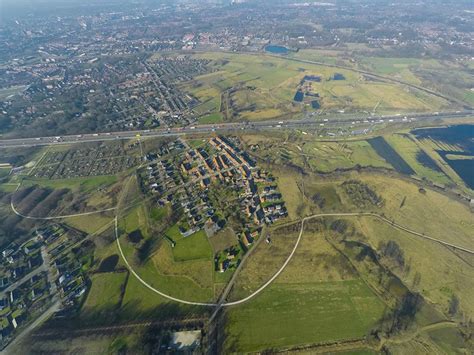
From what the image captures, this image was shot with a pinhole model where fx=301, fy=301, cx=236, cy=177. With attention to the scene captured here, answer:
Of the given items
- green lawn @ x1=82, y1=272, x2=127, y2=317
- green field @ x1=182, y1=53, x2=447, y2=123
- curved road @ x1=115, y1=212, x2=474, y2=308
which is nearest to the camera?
green lawn @ x1=82, y1=272, x2=127, y2=317

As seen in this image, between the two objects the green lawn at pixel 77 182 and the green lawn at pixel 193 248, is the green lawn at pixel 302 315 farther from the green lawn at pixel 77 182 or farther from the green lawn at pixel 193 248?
the green lawn at pixel 77 182

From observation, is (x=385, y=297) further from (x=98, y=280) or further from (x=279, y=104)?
(x=279, y=104)

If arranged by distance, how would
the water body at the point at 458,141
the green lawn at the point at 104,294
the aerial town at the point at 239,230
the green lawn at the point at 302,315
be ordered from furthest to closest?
the water body at the point at 458,141 → the green lawn at the point at 104,294 → the aerial town at the point at 239,230 → the green lawn at the point at 302,315

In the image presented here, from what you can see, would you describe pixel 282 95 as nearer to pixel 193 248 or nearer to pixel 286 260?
pixel 286 260

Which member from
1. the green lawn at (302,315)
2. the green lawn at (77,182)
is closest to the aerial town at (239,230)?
the green lawn at (302,315)

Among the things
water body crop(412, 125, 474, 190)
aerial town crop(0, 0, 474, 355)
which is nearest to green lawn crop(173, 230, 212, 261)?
aerial town crop(0, 0, 474, 355)

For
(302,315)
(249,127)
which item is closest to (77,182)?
(249,127)

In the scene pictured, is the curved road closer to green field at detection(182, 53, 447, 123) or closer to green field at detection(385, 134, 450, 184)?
green field at detection(385, 134, 450, 184)
